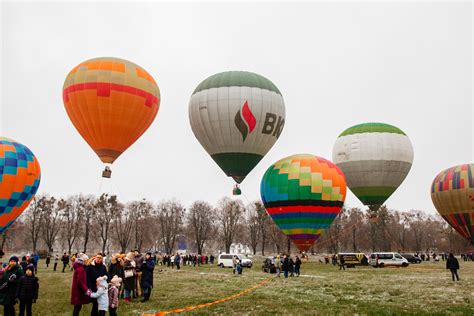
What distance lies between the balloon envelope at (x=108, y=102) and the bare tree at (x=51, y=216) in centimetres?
4867

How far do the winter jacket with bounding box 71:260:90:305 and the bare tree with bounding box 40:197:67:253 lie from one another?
64.7 metres

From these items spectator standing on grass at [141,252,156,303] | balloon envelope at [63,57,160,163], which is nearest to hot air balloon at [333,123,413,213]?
Answer: balloon envelope at [63,57,160,163]

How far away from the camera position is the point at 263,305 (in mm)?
12281

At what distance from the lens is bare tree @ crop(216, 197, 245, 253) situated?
7694 centimetres

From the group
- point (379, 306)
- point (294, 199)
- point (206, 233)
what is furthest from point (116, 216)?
point (379, 306)

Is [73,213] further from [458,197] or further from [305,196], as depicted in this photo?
[458,197]

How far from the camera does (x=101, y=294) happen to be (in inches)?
346

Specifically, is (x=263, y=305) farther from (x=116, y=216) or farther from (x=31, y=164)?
(x=116, y=216)

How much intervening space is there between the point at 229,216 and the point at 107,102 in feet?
184

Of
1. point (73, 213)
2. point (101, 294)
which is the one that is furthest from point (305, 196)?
point (73, 213)

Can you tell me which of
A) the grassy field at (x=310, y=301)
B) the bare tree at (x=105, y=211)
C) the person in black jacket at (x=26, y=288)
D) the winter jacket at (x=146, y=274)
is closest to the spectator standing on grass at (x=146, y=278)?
the winter jacket at (x=146, y=274)

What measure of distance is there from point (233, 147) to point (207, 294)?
15307 millimetres

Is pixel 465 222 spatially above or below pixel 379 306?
above

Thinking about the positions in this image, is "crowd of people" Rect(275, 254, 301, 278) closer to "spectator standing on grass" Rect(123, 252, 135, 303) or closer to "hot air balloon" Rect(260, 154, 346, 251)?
"hot air balloon" Rect(260, 154, 346, 251)
